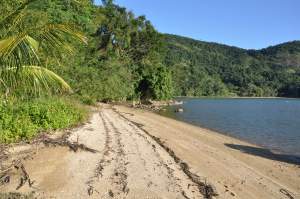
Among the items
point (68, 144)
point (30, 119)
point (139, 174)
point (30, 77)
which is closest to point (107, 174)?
point (139, 174)

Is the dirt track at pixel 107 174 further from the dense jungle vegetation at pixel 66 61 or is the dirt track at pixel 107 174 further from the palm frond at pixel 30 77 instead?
the palm frond at pixel 30 77

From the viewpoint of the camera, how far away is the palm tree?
336 inches

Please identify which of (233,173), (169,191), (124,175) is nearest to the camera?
(169,191)

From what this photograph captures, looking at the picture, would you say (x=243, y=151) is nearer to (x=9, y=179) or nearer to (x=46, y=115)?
(x=46, y=115)

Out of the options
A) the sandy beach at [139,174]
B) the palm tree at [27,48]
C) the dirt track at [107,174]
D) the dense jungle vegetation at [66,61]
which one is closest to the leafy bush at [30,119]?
the dense jungle vegetation at [66,61]

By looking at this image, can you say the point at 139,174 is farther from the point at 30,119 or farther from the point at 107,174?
the point at 30,119

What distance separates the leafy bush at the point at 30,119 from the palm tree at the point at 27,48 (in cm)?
470

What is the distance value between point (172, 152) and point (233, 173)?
10.9 ft

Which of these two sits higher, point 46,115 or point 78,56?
point 78,56

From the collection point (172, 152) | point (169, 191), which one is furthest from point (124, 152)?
point (169, 191)

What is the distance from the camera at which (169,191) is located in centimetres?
1039

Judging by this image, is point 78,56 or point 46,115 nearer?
point 46,115

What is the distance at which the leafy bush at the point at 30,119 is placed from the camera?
14.6 m

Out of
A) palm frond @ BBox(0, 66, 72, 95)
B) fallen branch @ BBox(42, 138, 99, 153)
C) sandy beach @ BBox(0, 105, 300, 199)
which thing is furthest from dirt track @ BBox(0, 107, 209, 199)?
palm frond @ BBox(0, 66, 72, 95)
